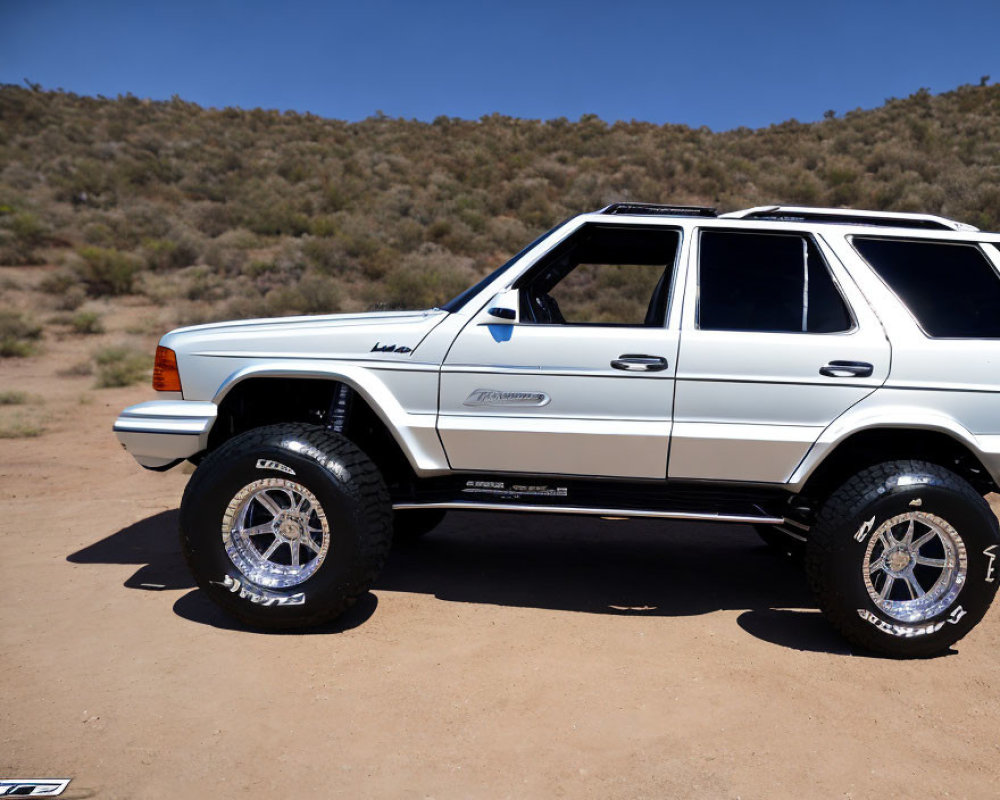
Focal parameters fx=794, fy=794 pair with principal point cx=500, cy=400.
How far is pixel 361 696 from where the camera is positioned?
10.6ft

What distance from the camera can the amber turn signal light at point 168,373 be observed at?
13.2 feet

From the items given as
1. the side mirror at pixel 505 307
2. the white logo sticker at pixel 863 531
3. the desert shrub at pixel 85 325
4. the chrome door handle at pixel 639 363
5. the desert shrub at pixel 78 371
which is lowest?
the desert shrub at pixel 78 371

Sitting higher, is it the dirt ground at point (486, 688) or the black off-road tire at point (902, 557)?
the black off-road tire at point (902, 557)

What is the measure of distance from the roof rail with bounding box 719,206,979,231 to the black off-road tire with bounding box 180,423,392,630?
2.25m

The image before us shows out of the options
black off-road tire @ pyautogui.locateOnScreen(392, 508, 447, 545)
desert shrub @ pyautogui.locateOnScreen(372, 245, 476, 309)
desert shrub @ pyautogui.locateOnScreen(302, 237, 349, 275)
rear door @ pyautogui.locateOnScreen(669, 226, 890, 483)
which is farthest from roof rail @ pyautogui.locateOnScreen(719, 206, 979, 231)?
desert shrub @ pyautogui.locateOnScreen(302, 237, 349, 275)

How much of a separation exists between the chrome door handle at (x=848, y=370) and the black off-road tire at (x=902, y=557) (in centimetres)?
46

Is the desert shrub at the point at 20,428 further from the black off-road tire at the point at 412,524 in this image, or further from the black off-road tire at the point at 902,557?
the black off-road tire at the point at 902,557

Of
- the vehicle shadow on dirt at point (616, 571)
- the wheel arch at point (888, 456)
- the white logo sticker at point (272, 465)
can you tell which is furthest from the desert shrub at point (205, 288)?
the wheel arch at point (888, 456)

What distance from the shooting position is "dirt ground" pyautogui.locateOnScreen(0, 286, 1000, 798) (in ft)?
8.95

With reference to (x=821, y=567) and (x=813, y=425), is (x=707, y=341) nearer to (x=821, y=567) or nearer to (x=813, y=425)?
(x=813, y=425)

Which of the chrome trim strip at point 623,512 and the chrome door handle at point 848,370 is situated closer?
the chrome door handle at point 848,370

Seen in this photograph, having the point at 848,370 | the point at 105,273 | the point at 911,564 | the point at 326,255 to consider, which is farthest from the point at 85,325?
the point at 911,564

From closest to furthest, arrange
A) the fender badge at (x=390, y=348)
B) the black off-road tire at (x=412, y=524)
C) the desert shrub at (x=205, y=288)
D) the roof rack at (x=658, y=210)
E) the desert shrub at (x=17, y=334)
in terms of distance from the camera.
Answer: the fender badge at (x=390, y=348) < the roof rack at (x=658, y=210) < the black off-road tire at (x=412, y=524) < the desert shrub at (x=17, y=334) < the desert shrub at (x=205, y=288)

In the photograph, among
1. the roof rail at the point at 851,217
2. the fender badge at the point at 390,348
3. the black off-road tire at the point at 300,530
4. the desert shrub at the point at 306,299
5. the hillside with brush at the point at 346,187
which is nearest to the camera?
the black off-road tire at the point at 300,530
